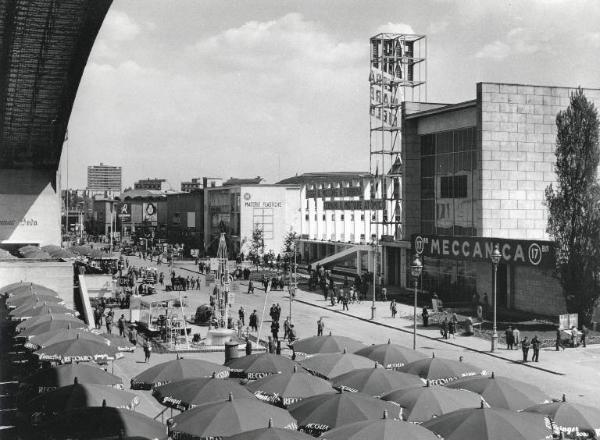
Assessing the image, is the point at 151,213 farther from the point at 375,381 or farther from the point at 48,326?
the point at 375,381

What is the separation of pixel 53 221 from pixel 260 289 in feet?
69.1

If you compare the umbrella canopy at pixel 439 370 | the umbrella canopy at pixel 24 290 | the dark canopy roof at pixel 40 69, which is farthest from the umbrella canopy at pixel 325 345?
the dark canopy roof at pixel 40 69

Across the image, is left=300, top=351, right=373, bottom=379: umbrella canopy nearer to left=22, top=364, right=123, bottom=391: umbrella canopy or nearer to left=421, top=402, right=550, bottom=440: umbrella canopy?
left=22, top=364, right=123, bottom=391: umbrella canopy

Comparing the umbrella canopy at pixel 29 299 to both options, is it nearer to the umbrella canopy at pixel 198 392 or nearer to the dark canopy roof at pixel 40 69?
the dark canopy roof at pixel 40 69

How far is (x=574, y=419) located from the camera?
46.7 feet

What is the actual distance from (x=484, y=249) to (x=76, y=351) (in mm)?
33673

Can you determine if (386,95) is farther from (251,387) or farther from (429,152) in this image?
(251,387)

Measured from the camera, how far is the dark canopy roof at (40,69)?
36.6 meters

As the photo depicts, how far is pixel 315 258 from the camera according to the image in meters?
91.8

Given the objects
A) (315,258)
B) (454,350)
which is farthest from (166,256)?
(454,350)

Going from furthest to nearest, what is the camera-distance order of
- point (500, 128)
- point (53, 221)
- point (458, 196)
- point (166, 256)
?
1. point (166, 256)
2. point (53, 221)
3. point (458, 196)
4. point (500, 128)

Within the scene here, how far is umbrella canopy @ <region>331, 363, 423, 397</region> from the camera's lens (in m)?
16.6

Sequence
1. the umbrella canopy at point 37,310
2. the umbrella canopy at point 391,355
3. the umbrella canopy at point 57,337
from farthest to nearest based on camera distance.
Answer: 1. the umbrella canopy at point 37,310
2. the umbrella canopy at point 57,337
3. the umbrella canopy at point 391,355

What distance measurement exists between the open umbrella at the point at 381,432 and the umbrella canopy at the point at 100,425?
3214 millimetres
